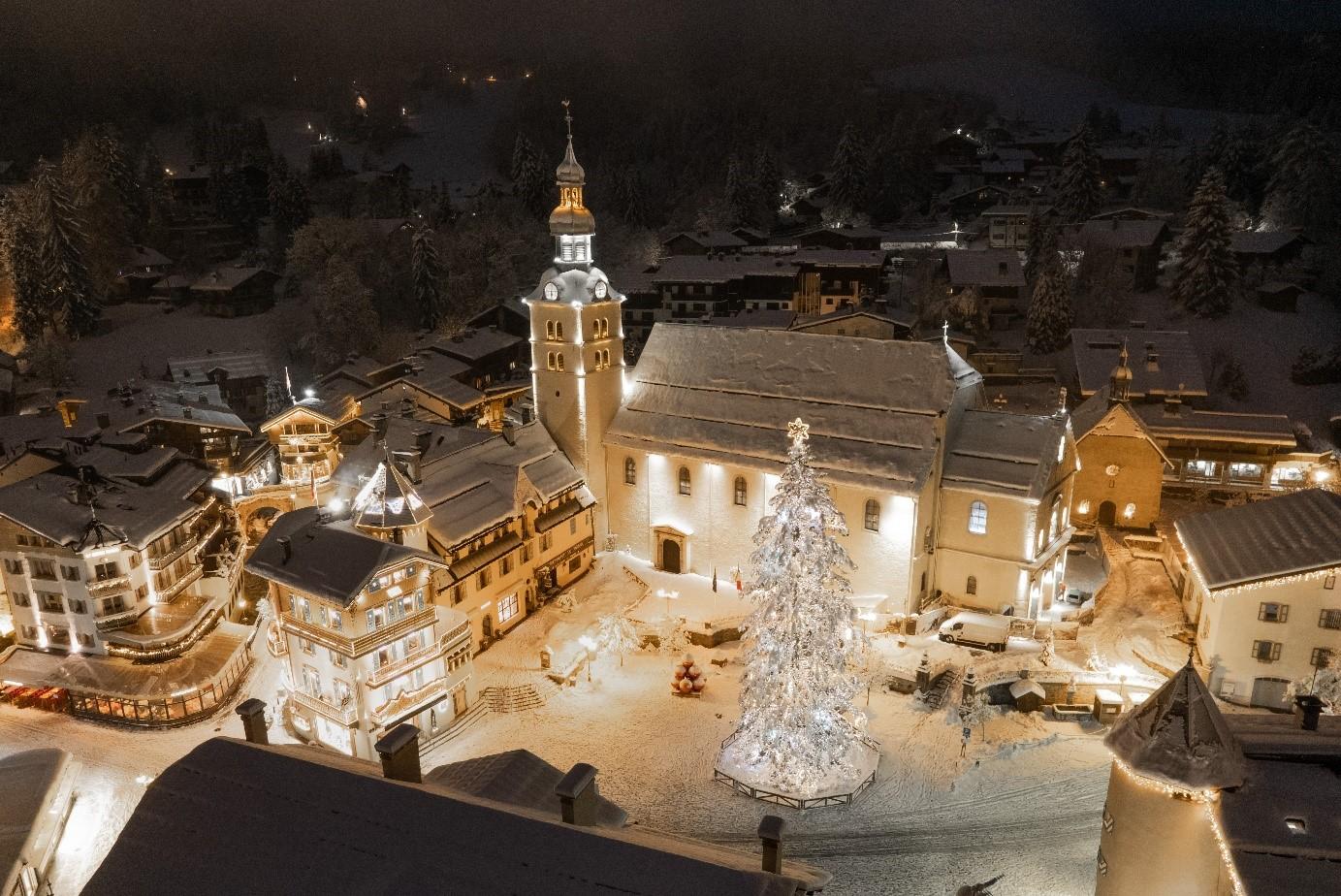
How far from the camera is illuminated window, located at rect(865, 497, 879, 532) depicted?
41.9m

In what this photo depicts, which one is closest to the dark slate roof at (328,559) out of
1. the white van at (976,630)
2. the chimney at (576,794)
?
the chimney at (576,794)

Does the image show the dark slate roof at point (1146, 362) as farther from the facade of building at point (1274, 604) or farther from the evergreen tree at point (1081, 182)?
the evergreen tree at point (1081, 182)

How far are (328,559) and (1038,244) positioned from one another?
68.9 m

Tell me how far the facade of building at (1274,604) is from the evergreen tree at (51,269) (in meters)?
87.0

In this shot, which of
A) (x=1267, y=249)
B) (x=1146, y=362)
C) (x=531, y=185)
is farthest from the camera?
(x=531, y=185)

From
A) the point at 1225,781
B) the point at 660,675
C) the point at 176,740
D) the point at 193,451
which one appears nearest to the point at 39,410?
the point at 193,451

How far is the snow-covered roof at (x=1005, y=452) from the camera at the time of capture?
134 feet

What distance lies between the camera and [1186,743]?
2184 cm

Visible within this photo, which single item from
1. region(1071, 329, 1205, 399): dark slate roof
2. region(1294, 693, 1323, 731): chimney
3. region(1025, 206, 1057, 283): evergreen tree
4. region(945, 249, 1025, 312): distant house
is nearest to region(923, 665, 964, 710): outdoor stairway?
region(1294, 693, 1323, 731): chimney

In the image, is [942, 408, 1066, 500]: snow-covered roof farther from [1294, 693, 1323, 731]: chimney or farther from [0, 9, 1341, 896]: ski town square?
[1294, 693, 1323, 731]: chimney

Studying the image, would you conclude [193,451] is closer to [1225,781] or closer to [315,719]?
[315,719]

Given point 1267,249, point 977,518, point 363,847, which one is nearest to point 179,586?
point 363,847

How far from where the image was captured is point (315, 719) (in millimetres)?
34344

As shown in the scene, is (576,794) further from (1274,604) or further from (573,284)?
(573,284)
